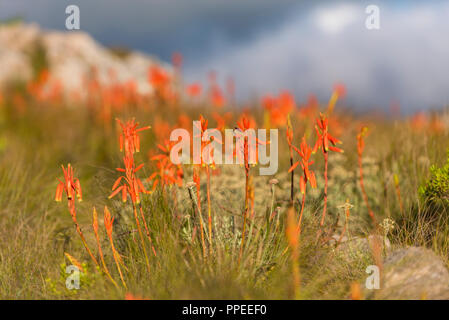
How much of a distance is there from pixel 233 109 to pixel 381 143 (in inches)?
99.0

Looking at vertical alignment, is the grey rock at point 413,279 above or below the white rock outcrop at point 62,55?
below

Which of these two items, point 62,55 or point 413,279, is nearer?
point 413,279

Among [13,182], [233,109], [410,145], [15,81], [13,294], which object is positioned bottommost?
[13,294]

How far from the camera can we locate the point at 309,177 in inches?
88.8

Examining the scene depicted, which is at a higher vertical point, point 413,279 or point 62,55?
point 62,55

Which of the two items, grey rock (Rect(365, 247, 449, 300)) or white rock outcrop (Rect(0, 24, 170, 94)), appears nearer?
grey rock (Rect(365, 247, 449, 300))

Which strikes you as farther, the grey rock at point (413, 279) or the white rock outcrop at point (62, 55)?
the white rock outcrop at point (62, 55)

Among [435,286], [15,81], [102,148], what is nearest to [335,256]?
[435,286]

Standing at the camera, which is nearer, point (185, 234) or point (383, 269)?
point (383, 269)

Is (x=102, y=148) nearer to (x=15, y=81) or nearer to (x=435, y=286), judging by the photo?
(x=435, y=286)

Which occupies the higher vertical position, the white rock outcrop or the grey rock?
the white rock outcrop

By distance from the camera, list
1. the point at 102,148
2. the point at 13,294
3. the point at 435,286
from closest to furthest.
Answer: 1. the point at 435,286
2. the point at 13,294
3. the point at 102,148

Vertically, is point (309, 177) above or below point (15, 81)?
below
